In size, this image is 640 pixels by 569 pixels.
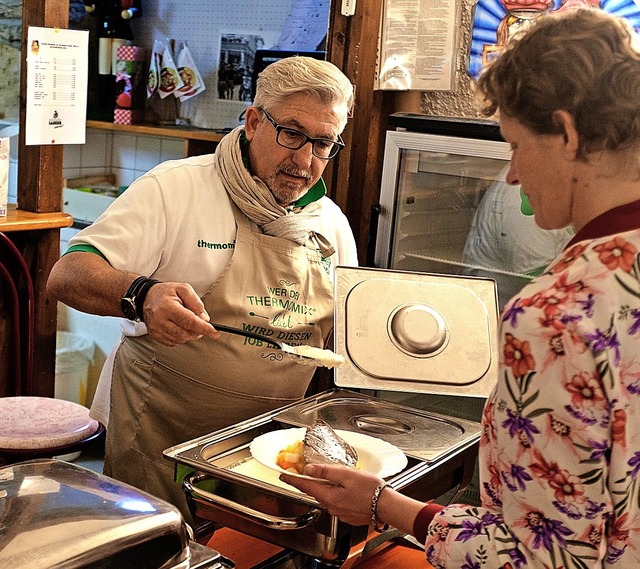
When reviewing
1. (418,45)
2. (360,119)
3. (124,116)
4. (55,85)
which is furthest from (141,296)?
(124,116)

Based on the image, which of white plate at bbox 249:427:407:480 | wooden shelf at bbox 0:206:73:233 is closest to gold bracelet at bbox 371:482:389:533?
white plate at bbox 249:427:407:480

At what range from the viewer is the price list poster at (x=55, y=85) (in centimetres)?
252

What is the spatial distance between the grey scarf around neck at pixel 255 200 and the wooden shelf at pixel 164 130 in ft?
7.46

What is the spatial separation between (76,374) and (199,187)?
2502mm

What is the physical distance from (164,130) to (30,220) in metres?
2.07

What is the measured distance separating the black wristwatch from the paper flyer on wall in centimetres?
133

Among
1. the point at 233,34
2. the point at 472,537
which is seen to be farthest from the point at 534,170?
the point at 233,34

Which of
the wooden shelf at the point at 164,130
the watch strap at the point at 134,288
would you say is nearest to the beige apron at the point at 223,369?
the watch strap at the point at 134,288

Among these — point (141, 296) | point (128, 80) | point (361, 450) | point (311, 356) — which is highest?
point (128, 80)

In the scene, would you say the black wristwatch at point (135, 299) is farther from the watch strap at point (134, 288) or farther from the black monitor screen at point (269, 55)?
the black monitor screen at point (269, 55)

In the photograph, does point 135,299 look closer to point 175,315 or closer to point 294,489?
point 175,315

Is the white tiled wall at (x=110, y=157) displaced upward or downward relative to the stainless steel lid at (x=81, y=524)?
upward

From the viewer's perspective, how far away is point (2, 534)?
108 cm

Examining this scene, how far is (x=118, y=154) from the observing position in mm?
5152
